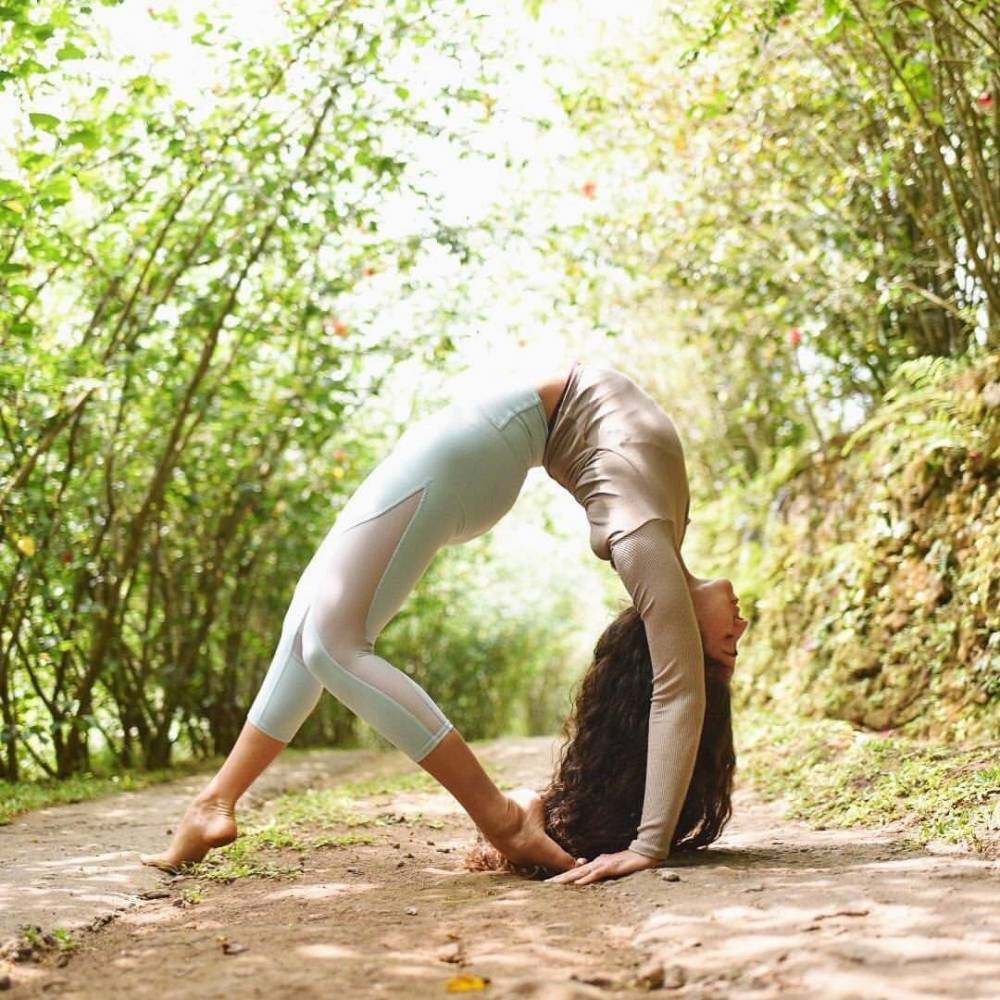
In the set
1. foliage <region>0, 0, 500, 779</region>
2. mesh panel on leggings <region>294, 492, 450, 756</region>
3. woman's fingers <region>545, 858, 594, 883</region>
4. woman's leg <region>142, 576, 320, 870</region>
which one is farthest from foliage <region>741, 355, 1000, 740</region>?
foliage <region>0, 0, 500, 779</region>

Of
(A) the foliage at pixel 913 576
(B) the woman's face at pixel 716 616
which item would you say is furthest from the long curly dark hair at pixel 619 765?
(A) the foliage at pixel 913 576

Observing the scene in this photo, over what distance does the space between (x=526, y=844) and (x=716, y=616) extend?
768 mm

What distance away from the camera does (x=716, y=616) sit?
9.92 feet

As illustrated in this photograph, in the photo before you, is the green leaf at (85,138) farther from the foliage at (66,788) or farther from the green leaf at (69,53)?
the foliage at (66,788)

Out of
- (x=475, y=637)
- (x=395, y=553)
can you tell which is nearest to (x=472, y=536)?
(x=395, y=553)

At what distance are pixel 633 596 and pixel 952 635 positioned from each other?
8.69 ft

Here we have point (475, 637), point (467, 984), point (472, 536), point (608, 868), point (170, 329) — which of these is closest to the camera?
point (467, 984)

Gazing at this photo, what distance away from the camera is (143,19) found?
17.1 feet

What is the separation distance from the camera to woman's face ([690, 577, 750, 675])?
3025 millimetres

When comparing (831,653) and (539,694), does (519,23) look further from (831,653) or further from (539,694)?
(539,694)

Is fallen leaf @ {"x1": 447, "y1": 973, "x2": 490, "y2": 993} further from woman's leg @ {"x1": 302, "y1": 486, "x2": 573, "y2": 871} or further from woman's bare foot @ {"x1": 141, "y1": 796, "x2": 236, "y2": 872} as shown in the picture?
woman's bare foot @ {"x1": 141, "y1": 796, "x2": 236, "y2": 872}

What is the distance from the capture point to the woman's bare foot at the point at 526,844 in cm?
281

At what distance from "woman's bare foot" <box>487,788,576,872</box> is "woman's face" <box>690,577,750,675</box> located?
0.66m

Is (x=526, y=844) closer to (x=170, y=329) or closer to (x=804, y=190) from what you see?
(x=170, y=329)
